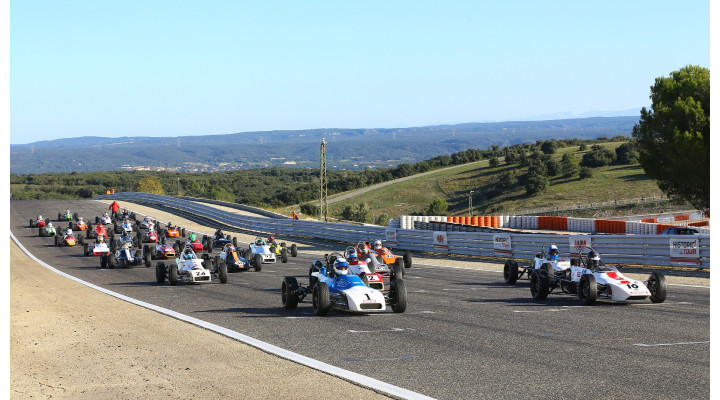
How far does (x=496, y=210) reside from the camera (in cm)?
9006

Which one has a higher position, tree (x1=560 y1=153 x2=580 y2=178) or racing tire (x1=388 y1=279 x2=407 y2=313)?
tree (x1=560 y1=153 x2=580 y2=178)

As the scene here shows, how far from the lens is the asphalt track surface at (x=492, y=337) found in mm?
10492

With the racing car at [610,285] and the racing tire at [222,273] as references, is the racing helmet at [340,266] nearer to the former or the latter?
the racing car at [610,285]

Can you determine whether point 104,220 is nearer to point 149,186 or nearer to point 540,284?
point 540,284

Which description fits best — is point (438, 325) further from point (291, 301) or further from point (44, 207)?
point (44, 207)

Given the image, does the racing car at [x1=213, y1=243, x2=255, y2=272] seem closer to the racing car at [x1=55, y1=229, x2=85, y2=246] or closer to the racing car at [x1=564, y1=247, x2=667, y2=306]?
the racing car at [x1=564, y1=247, x2=667, y2=306]

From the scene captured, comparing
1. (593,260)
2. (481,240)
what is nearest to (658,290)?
(593,260)

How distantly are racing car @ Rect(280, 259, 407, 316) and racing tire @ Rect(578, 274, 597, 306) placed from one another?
14.8 ft

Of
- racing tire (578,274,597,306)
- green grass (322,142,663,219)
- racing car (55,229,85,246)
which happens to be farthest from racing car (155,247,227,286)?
green grass (322,142,663,219)

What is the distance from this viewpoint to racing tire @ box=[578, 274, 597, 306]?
18.3m

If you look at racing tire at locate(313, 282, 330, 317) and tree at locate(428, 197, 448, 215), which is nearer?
racing tire at locate(313, 282, 330, 317)

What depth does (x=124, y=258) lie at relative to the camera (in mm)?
31672

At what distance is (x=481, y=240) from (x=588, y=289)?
16815mm
